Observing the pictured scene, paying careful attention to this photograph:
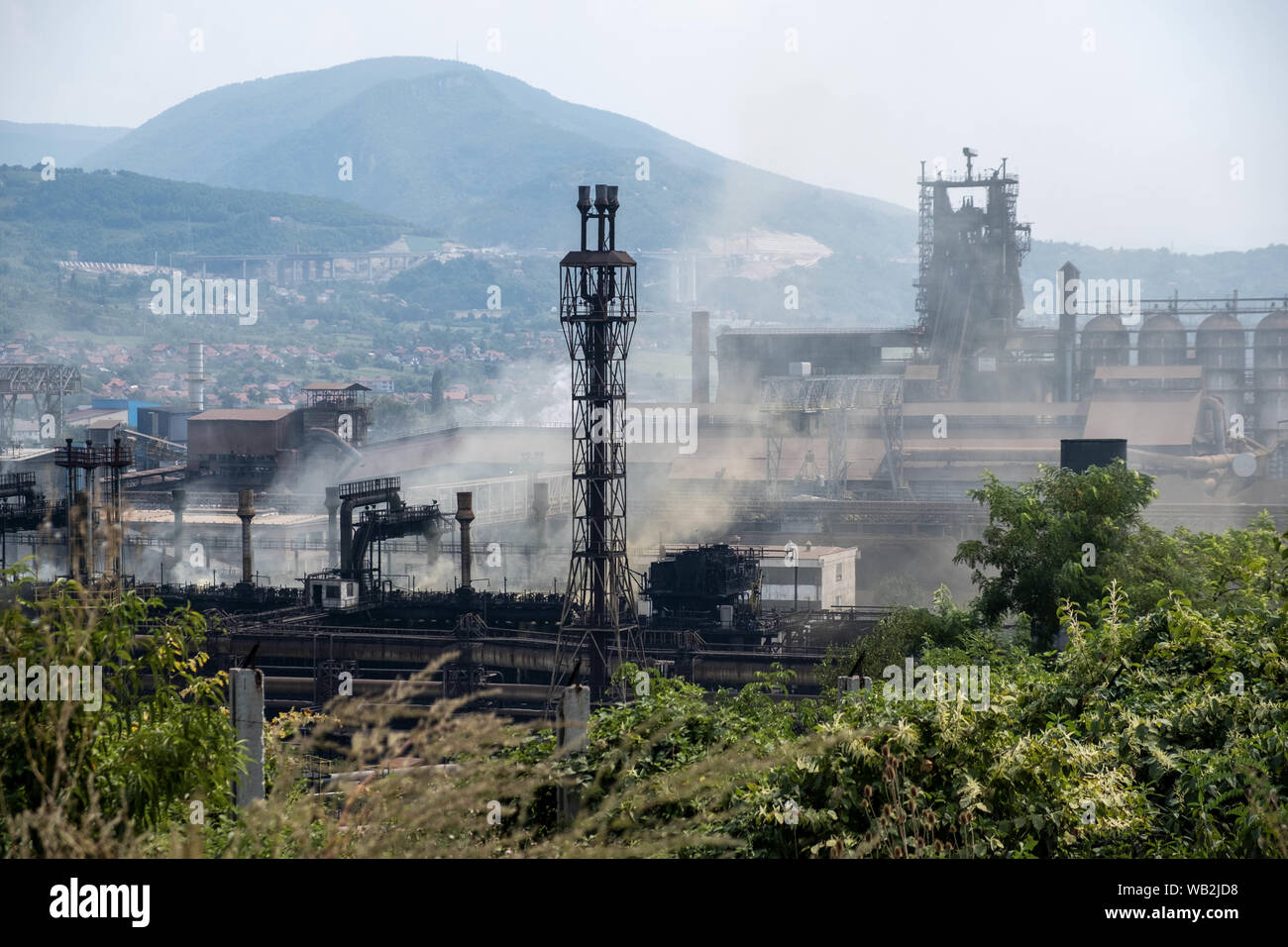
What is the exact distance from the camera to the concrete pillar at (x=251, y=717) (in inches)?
342

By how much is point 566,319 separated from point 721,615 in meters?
9.38

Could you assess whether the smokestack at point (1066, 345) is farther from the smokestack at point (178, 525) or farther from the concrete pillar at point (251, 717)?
the concrete pillar at point (251, 717)

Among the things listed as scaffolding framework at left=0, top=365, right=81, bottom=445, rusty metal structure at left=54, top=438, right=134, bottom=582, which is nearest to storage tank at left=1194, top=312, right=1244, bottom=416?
rusty metal structure at left=54, top=438, right=134, bottom=582

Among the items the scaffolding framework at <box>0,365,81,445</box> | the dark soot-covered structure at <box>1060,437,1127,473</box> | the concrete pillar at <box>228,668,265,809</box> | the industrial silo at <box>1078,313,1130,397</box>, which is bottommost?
the concrete pillar at <box>228,668,265,809</box>

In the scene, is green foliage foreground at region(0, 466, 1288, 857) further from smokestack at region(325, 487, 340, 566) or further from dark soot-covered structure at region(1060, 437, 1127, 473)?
smokestack at region(325, 487, 340, 566)

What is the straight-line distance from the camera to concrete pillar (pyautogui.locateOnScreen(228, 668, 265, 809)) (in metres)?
8.69

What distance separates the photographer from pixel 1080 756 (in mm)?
7918

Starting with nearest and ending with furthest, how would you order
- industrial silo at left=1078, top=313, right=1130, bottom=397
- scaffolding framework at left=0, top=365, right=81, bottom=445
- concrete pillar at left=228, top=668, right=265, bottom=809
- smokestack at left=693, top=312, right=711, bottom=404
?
concrete pillar at left=228, top=668, right=265, bottom=809 < industrial silo at left=1078, top=313, right=1130, bottom=397 < smokestack at left=693, top=312, right=711, bottom=404 < scaffolding framework at left=0, top=365, right=81, bottom=445

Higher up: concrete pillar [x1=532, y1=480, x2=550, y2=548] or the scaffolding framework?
the scaffolding framework

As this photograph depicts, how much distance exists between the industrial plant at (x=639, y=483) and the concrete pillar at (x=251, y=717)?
58.1 ft

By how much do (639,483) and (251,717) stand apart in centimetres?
5958

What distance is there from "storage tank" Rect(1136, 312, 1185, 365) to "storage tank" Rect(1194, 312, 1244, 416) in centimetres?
220

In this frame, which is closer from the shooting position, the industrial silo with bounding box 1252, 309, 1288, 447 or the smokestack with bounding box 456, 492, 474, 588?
the smokestack with bounding box 456, 492, 474, 588

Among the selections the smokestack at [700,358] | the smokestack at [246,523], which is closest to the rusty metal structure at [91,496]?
the smokestack at [246,523]
